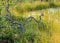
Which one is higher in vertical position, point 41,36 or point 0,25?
point 0,25

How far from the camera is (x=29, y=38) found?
13.4 feet

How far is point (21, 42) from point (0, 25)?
18.8 inches

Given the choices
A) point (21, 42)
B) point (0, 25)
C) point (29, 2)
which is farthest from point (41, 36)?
point (29, 2)

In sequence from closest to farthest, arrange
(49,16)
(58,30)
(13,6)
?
(58,30)
(49,16)
(13,6)

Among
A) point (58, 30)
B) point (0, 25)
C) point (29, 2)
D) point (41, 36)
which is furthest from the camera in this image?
point (29, 2)

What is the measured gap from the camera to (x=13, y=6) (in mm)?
5625

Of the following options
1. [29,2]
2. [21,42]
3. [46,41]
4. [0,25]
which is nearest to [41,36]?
[46,41]

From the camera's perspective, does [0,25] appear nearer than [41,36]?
Yes

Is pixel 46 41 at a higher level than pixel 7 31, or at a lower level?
lower

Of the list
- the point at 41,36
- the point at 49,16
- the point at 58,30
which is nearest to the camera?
the point at 41,36

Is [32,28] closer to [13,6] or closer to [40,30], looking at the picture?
[40,30]

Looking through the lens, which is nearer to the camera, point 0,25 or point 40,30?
point 0,25

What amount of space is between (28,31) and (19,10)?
5.60 feet

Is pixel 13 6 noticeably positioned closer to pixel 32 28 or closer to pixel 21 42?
pixel 32 28
